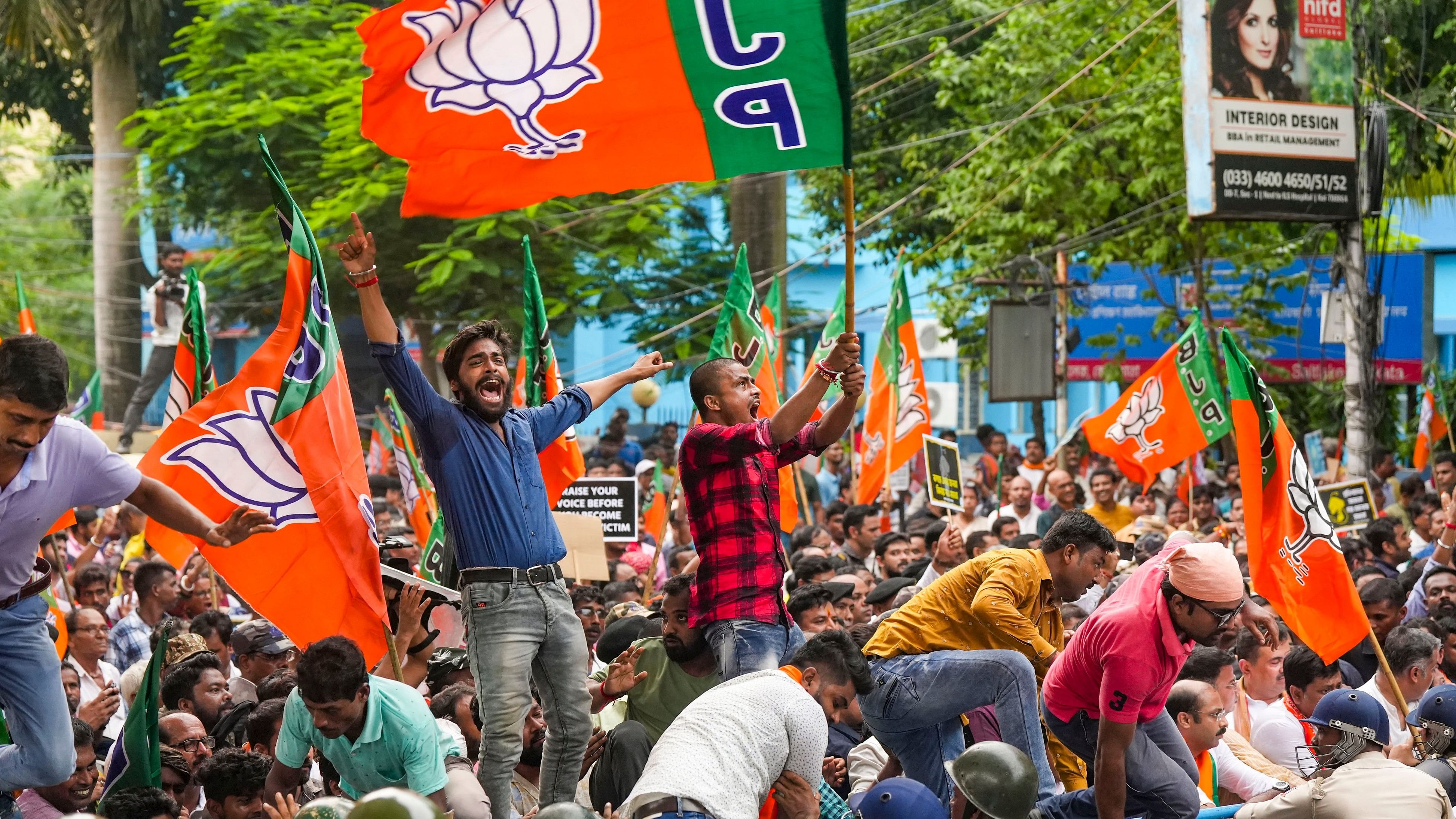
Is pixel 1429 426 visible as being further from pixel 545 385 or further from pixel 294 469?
pixel 294 469

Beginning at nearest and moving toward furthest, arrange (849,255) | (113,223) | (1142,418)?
(849,255) < (1142,418) < (113,223)

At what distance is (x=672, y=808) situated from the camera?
17.2 feet

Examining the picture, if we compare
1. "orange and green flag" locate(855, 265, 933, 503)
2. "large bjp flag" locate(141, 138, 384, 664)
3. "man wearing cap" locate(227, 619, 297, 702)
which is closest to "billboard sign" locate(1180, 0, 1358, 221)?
"orange and green flag" locate(855, 265, 933, 503)

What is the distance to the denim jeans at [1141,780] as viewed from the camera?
21.0ft

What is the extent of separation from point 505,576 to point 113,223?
89.1 feet

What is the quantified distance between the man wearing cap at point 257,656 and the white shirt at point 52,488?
10.8 feet

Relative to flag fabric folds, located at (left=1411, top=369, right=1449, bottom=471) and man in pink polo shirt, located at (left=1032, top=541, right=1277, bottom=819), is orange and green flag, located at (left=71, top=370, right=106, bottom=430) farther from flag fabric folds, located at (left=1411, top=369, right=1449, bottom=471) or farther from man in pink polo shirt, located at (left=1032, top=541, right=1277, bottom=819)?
flag fabric folds, located at (left=1411, top=369, right=1449, bottom=471)

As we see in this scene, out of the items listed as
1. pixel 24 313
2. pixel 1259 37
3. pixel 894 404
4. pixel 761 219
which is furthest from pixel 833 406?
pixel 761 219

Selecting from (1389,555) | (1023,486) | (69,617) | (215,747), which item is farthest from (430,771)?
(1023,486)

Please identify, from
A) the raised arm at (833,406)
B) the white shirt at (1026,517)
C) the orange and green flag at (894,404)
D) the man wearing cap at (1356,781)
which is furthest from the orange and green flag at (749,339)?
the man wearing cap at (1356,781)

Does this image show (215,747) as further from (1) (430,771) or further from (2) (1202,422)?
(2) (1202,422)

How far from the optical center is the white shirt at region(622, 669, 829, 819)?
5.26m

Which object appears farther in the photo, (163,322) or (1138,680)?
(163,322)

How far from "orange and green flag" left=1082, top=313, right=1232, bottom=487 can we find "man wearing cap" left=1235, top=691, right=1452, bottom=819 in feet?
23.5
